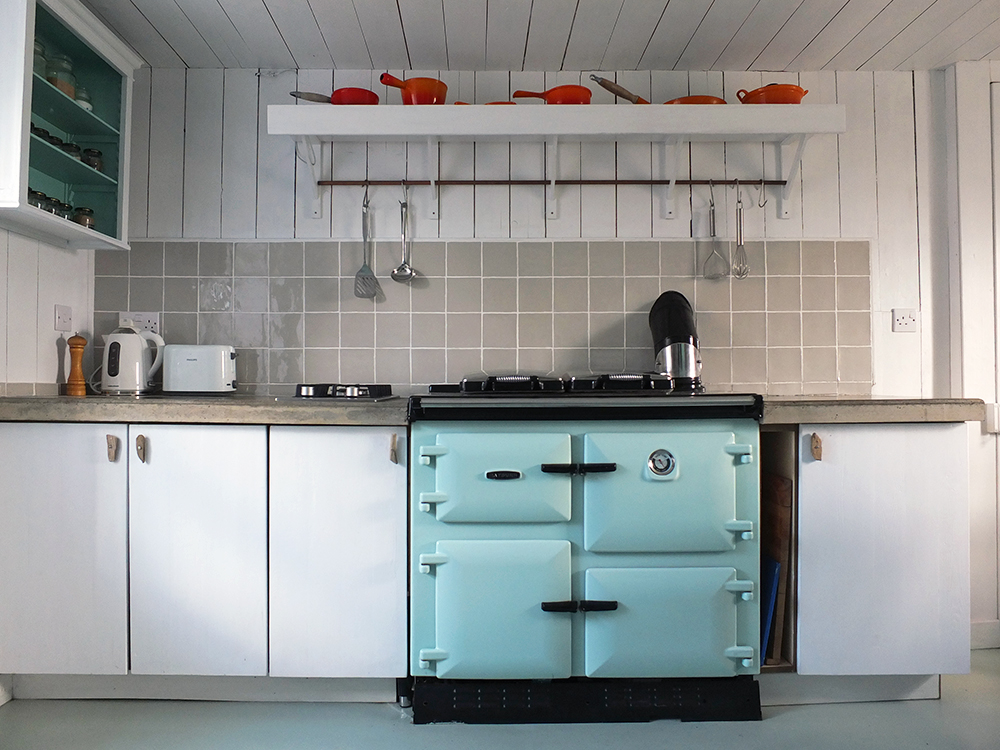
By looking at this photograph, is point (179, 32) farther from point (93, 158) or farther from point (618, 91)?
point (618, 91)

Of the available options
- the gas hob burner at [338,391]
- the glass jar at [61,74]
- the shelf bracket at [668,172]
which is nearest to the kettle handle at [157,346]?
the gas hob burner at [338,391]

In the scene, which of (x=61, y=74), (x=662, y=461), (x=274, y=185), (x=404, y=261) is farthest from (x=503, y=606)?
(x=61, y=74)

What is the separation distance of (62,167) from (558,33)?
163cm

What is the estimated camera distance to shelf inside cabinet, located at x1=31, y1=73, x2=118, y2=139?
6.39 feet

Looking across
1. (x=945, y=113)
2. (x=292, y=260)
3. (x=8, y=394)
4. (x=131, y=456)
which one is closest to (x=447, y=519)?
(x=131, y=456)

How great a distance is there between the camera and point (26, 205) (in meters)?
1.82

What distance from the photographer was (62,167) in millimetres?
2121

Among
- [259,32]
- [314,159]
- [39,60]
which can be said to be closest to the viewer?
[39,60]

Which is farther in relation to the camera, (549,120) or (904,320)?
(904,320)

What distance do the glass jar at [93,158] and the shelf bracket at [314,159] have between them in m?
0.62

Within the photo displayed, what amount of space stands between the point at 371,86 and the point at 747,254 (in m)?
1.53

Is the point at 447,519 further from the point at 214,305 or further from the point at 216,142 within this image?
the point at 216,142

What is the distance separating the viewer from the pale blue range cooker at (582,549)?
1784 mm

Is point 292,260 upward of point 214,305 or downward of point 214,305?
upward
